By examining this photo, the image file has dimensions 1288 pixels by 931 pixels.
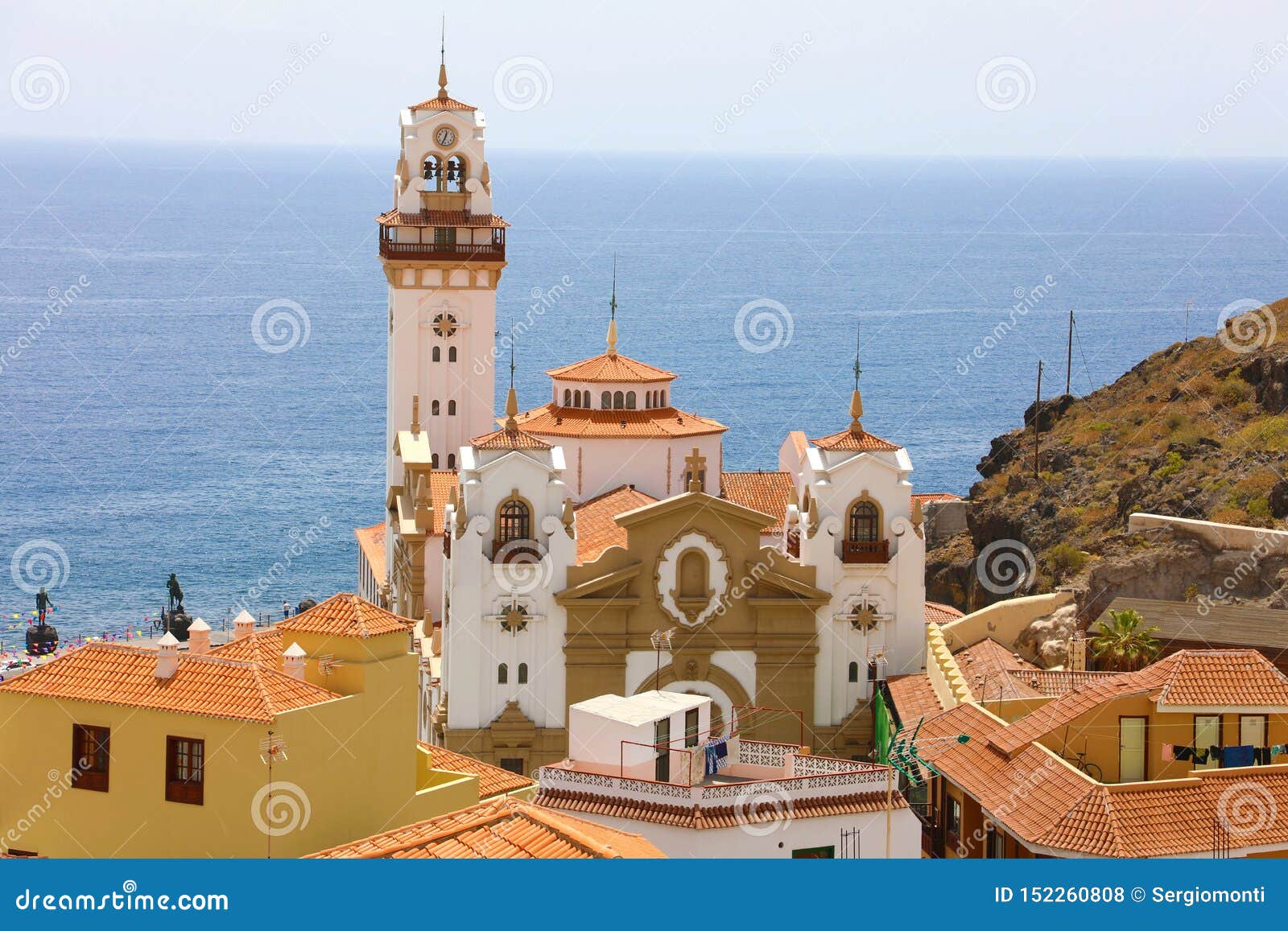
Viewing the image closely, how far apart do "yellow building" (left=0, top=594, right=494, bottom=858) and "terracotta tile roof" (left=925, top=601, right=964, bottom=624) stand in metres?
27.0

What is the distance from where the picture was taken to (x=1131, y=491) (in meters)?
76.5

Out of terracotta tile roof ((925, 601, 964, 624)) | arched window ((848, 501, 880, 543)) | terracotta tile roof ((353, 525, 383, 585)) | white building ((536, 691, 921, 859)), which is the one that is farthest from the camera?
terracotta tile roof ((353, 525, 383, 585))

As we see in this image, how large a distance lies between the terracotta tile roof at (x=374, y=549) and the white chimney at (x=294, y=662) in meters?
37.5

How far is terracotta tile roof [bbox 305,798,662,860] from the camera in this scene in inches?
1250

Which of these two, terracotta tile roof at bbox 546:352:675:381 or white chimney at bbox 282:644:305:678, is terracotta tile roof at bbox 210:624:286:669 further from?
terracotta tile roof at bbox 546:352:675:381

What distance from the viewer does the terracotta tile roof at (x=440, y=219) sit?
2963 inches

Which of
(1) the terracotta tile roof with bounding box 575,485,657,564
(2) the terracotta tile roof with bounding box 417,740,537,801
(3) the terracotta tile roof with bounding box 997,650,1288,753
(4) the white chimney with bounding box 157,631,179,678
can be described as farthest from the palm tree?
(4) the white chimney with bounding box 157,631,179,678

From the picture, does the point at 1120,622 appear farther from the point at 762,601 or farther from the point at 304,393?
the point at 304,393

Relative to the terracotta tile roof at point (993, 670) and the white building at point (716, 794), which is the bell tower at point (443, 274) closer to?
the terracotta tile roof at point (993, 670)

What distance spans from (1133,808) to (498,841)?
14.1 m

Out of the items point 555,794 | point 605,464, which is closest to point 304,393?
point 605,464

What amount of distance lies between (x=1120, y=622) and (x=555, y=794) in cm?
2051

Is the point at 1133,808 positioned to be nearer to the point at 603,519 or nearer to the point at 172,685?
the point at 172,685

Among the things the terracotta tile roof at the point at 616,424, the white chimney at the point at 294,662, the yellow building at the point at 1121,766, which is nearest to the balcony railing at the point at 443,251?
the terracotta tile roof at the point at 616,424
